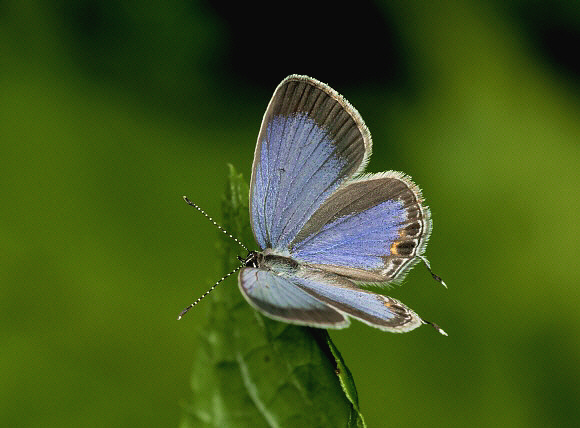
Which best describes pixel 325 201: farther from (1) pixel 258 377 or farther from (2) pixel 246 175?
(1) pixel 258 377

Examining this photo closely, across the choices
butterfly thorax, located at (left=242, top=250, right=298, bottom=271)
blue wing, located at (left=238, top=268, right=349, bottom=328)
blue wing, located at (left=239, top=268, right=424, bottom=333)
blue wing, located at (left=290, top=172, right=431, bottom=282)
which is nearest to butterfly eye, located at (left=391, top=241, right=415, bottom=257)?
blue wing, located at (left=290, top=172, right=431, bottom=282)

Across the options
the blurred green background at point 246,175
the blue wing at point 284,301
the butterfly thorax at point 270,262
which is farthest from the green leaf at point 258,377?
the blurred green background at point 246,175

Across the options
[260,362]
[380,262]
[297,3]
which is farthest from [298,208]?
[297,3]

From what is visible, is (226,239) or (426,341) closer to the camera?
(226,239)

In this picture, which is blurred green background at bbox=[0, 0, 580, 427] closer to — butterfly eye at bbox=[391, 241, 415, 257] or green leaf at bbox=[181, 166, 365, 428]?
butterfly eye at bbox=[391, 241, 415, 257]

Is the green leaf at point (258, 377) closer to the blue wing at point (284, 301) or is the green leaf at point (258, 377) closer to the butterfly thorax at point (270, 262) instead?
the blue wing at point (284, 301)

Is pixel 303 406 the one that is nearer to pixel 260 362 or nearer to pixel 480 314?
pixel 260 362
